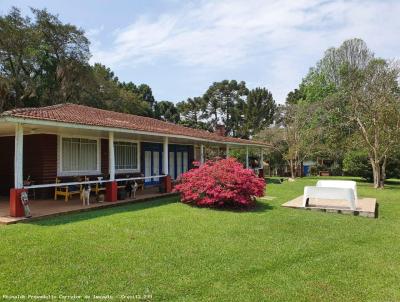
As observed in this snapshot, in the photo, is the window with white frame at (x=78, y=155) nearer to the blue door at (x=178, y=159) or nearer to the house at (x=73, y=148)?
the house at (x=73, y=148)

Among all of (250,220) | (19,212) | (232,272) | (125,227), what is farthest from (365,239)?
(19,212)

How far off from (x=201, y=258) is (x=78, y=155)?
32.0ft

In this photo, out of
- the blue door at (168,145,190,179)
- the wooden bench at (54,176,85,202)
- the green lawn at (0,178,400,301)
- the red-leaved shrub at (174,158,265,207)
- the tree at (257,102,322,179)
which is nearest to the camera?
the green lawn at (0,178,400,301)

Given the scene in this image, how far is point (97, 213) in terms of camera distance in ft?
34.4

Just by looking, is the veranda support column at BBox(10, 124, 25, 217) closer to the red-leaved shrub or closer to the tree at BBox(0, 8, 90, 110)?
the red-leaved shrub

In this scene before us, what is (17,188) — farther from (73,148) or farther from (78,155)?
(78,155)

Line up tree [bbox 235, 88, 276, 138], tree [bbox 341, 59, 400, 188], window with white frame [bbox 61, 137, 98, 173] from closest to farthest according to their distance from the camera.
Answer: window with white frame [bbox 61, 137, 98, 173] → tree [bbox 341, 59, 400, 188] → tree [bbox 235, 88, 276, 138]

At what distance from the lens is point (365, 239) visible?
8547mm

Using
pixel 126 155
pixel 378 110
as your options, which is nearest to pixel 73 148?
pixel 126 155

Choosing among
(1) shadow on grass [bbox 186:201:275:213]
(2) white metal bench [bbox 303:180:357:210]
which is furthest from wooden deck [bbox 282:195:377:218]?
(1) shadow on grass [bbox 186:201:275:213]

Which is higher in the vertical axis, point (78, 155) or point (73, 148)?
point (73, 148)

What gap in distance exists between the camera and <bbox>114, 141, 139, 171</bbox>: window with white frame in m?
17.1

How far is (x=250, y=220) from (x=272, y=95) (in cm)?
5102

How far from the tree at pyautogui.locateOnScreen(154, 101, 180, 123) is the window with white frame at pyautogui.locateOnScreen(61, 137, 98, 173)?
142 ft
